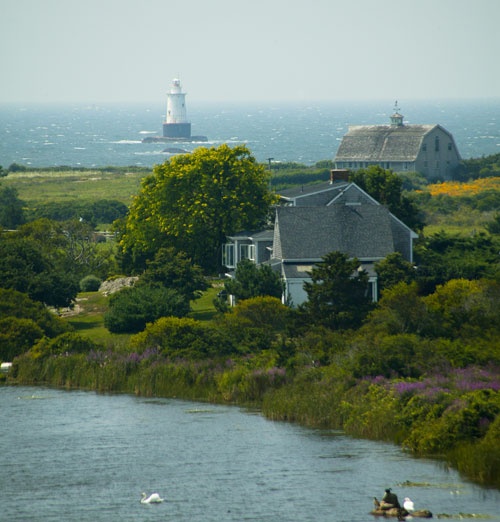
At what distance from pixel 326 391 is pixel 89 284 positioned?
3367cm

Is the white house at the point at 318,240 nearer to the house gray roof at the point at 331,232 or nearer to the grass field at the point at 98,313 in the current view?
the house gray roof at the point at 331,232

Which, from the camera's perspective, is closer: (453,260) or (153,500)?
(153,500)

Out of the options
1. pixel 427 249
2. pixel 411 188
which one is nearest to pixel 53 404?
pixel 427 249

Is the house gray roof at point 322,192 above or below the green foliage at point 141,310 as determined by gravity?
above

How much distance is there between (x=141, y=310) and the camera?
60.4 m

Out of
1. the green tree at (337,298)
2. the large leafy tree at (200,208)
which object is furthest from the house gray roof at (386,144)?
the green tree at (337,298)

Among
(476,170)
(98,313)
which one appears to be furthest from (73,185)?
(98,313)

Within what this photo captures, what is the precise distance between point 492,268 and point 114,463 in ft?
97.9

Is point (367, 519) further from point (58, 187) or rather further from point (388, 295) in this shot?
point (58, 187)

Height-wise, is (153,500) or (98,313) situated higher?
(153,500)

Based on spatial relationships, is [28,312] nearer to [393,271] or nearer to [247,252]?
[247,252]

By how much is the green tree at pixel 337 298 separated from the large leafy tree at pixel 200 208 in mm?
18994

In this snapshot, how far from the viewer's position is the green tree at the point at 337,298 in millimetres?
54688

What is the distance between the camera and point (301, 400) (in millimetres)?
45625
